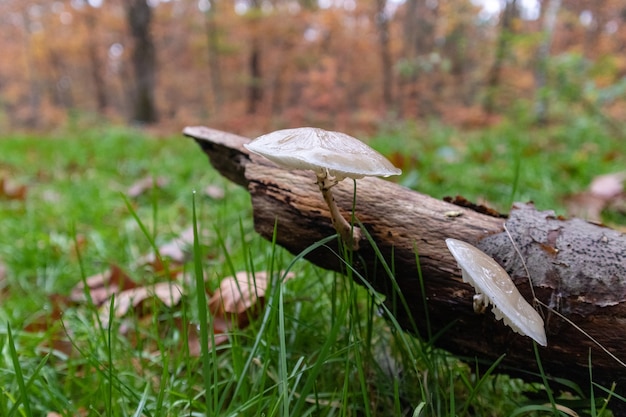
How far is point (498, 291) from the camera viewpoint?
29.7 inches

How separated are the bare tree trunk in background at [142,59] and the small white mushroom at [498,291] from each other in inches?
444

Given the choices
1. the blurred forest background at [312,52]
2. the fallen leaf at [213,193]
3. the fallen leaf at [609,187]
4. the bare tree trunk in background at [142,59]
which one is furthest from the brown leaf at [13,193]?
the bare tree trunk in background at [142,59]

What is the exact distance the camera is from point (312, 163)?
29.3 inches

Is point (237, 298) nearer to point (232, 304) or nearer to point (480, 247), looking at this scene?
point (232, 304)

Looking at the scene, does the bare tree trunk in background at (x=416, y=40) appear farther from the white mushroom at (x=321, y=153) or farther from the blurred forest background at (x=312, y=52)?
the white mushroom at (x=321, y=153)

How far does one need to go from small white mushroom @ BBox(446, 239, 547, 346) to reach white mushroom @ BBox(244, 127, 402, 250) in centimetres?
20

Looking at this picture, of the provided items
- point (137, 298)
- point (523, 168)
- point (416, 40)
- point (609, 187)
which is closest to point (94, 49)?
point (416, 40)

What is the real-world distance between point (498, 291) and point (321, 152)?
393 mm

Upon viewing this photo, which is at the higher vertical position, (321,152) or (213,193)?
(321,152)

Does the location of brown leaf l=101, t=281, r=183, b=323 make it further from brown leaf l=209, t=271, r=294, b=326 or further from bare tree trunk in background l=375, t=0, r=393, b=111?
bare tree trunk in background l=375, t=0, r=393, b=111

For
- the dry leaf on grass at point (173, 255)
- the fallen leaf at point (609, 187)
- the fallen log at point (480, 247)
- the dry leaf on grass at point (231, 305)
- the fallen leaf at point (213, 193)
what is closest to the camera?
the fallen log at point (480, 247)

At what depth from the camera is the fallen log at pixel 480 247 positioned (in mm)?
882

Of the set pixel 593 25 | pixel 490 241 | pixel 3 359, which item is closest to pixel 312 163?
pixel 490 241

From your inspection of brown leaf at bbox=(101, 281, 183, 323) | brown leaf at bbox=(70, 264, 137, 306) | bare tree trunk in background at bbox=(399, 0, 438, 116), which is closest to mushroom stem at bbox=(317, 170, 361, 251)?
brown leaf at bbox=(101, 281, 183, 323)
